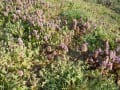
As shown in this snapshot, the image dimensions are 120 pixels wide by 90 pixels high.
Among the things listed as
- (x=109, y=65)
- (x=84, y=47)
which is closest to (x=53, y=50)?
(x=84, y=47)

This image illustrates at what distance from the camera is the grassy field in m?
7.73

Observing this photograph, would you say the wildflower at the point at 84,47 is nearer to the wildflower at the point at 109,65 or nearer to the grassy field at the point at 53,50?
the grassy field at the point at 53,50

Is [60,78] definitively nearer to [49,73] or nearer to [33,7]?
[49,73]

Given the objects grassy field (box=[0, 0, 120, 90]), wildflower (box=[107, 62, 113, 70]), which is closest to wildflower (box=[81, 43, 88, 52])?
grassy field (box=[0, 0, 120, 90])

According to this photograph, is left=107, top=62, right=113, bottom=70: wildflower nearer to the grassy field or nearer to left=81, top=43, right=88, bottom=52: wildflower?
the grassy field

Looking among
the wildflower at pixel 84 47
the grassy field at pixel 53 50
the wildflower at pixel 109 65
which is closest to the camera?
the grassy field at pixel 53 50

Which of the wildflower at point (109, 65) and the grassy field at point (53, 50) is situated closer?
the grassy field at point (53, 50)

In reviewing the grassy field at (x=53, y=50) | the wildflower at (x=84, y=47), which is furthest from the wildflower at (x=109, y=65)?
the wildflower at (x=84, y=47)

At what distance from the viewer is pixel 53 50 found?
8938 millimetres

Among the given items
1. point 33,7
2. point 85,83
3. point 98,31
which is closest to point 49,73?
point 85,83

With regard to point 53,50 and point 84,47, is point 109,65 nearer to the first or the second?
point 84,47

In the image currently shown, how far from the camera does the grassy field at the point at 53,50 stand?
7.73 metres

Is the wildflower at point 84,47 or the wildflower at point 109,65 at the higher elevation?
the wildflower at point 84,47

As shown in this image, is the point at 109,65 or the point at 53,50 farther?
the point at 53,50
